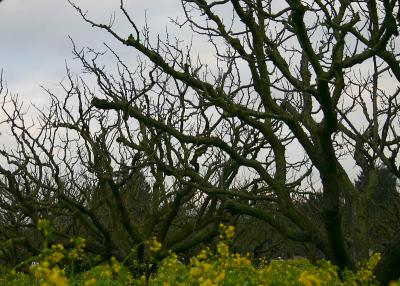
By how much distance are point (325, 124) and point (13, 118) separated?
25.1 ft

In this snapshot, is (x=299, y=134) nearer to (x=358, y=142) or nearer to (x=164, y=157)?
(x=358, y=142)

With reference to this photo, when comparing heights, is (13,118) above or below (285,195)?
above

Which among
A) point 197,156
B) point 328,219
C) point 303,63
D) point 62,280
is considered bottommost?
point 62,280

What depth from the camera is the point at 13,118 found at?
42.1 feet

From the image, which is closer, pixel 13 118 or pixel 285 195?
pixel 285 195

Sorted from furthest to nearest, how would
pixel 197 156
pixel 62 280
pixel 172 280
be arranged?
pixel 197 156 → pixel 172 280 → pixel 62 280

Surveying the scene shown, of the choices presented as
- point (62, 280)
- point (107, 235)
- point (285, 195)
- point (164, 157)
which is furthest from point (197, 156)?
point (62, 280)

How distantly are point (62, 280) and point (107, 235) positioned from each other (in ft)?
28.3

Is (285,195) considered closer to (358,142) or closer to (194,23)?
(358,142)

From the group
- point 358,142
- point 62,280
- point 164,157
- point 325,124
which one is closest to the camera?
point 62,280

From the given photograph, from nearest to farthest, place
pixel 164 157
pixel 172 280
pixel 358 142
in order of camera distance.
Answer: pixel 172 280, pixel 358 142, pixel 164 157

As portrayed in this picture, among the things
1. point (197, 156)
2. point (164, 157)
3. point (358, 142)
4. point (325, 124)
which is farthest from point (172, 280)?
point (164, 157)

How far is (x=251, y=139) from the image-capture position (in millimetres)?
13633

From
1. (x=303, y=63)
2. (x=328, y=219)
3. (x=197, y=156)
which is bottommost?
(x=328, y=219)
